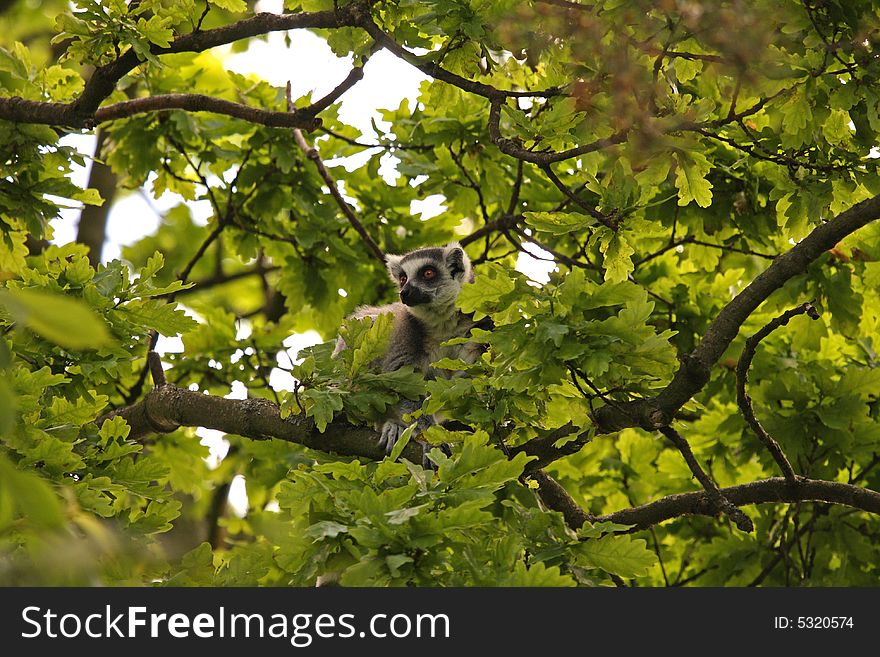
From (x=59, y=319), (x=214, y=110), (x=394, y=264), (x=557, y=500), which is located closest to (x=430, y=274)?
(x=394, y=264)

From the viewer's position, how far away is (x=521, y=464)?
3016 mm

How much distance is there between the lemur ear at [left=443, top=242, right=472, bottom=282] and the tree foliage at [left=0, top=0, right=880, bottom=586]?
0.32m

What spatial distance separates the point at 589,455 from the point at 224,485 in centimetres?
337

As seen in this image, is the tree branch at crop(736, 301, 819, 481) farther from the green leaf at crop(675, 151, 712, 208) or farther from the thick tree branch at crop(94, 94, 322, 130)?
the thick tree branch at crop(94, 94, 322, 130)

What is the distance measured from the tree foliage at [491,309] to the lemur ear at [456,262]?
0.32 meters

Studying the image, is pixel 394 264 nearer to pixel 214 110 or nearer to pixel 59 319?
→ pixel 214 110

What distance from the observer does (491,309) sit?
344 centimetres

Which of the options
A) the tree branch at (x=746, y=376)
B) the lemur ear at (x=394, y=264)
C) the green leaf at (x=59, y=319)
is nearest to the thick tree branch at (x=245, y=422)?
the tree branch at (x=746, y=376)

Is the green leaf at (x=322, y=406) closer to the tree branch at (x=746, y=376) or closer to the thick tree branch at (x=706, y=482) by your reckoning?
the thick tree branch at (x=706, y=482)

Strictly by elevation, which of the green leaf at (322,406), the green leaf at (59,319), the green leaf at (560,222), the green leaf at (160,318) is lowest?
the green leaf at (59,319)

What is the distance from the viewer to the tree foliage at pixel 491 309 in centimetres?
299
